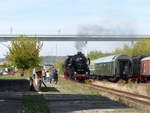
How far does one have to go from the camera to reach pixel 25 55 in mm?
71875

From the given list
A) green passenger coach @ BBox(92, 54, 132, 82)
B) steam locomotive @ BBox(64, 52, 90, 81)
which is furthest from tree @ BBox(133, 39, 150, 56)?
green passenger coach @ BBox(92, 54, 132, 82)

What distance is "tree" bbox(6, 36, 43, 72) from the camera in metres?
71.2

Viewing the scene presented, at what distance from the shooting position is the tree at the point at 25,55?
71250mm

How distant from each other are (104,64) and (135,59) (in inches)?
173

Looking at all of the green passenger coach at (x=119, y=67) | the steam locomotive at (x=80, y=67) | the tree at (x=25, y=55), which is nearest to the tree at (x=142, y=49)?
the tree at (x=25, y=55)

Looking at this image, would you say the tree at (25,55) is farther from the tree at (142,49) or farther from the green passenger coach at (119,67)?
the tree at (142,49)

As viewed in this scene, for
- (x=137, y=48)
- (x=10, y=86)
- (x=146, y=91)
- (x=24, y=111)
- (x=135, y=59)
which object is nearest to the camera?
(x=24, y=111)

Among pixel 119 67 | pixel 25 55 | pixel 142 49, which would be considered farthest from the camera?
pixel 142 49

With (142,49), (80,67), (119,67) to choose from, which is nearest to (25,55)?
(80,67)

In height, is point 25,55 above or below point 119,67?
above

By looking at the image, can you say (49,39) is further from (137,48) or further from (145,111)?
(145,111)

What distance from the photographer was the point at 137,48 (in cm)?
10400

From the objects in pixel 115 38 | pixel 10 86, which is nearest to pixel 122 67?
pixel 10 86

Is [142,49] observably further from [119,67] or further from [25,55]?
[119,67]
